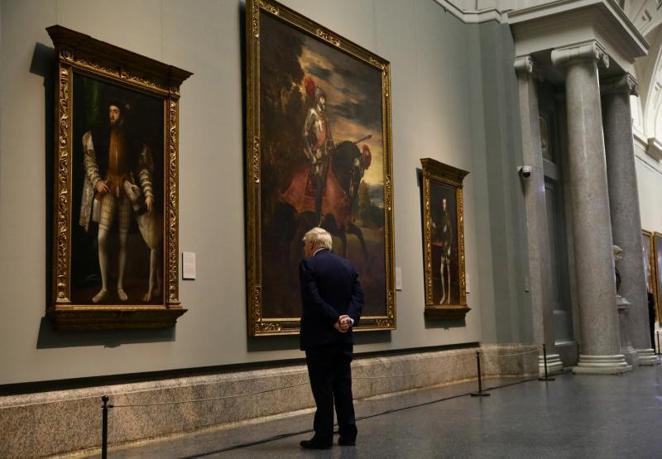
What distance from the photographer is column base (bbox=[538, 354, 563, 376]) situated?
1424cm

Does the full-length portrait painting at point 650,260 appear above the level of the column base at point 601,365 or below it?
above

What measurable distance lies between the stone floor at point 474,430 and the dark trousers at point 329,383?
218mm

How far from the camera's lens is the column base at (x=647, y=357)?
16.8 m

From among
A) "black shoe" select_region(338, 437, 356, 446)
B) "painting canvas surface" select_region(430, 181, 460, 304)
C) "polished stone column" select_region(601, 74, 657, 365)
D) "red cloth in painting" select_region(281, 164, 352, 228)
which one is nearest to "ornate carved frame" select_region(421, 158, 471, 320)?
"painting canvas surface" select_region(430, 181, 460, 304)

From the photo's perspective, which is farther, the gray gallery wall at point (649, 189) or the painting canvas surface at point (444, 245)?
the gray gallery wall at point (649, 189)

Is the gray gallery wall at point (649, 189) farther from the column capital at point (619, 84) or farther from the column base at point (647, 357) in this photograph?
the column base at point (647, 357)

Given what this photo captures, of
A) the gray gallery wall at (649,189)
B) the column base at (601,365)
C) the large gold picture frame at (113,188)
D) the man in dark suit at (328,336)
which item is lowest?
the column base at (601,365)

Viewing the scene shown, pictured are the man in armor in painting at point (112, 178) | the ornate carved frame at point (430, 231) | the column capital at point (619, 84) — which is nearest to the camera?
the man in armor in painting at point (112, 178)

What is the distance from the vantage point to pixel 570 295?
17.0 m

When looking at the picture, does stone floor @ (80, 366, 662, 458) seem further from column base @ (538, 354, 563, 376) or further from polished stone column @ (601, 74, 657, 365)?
polished stone column @ (601, 74, 657, 365)

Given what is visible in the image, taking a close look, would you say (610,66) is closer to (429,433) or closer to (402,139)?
(402,139)

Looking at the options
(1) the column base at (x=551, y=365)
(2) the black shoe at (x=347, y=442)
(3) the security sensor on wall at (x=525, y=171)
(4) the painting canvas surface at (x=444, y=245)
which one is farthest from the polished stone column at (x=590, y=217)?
(2) the black shoe at (x=347, y=442)

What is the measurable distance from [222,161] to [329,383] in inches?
121

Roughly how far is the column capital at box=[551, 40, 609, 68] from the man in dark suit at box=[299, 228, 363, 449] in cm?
977
